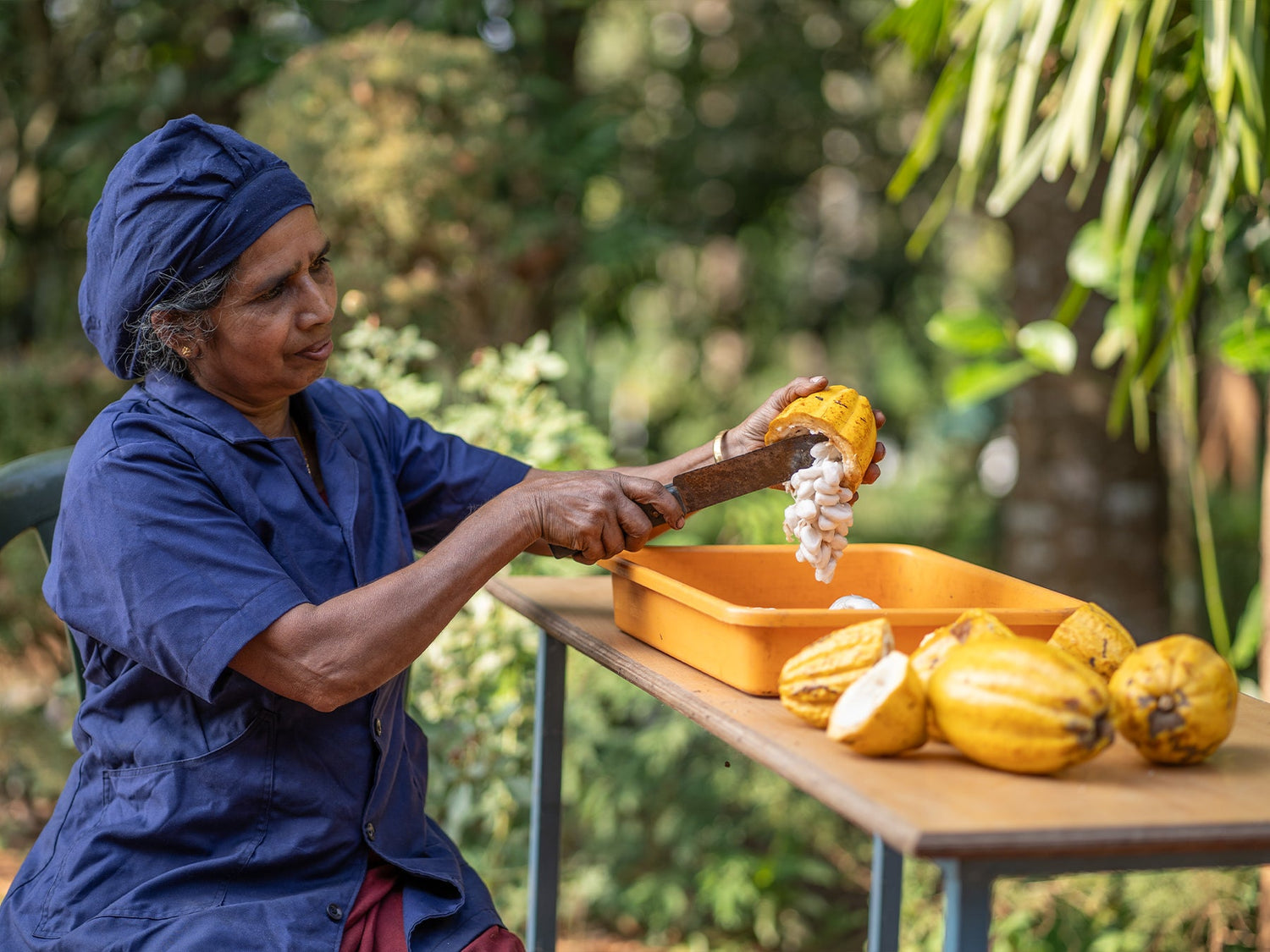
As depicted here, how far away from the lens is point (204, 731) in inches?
65.7

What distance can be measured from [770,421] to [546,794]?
89 centimetres

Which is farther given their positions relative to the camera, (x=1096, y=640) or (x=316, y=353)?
(x=316, y=353)

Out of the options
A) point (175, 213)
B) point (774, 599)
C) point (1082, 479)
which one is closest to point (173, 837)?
point (175, 213)

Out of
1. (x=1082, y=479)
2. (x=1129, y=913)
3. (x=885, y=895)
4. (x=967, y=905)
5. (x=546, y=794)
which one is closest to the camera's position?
(x=967, y=905)

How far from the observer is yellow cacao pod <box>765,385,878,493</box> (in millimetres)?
1711

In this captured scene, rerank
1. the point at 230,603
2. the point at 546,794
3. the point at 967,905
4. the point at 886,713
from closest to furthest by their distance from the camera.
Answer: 1. the point at 967,905
2. the point at 886,713
3. the point at 230,603
4. the point at 546,794

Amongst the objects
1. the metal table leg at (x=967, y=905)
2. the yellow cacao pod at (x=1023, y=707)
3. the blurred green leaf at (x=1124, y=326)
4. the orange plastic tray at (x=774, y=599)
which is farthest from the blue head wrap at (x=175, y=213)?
the blurred green leaf at (x=1124, y=326)

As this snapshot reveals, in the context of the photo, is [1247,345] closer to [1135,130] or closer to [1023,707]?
[1135,130]

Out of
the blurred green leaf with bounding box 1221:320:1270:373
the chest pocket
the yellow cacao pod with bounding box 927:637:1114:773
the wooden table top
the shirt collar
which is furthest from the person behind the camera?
the blurred green leaf with bounding box 1221:320:1270:373

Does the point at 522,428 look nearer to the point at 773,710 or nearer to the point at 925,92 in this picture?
the point at 773,710

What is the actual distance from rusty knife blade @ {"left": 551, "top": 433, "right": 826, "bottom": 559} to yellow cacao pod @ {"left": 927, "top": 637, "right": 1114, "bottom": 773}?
54cm

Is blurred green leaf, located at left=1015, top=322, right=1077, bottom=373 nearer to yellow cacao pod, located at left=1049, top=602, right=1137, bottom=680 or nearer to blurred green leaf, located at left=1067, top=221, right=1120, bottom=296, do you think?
blurred green leaf, located at left=1067, top=221, right=1120, bottom=296

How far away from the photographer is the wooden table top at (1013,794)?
1.09m

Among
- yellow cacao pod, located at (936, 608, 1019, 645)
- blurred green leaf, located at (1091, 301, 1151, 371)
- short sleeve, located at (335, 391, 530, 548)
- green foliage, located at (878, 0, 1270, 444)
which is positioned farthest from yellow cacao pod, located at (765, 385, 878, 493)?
blurred green leaf, located at (1091, 301, 1151, 371)
